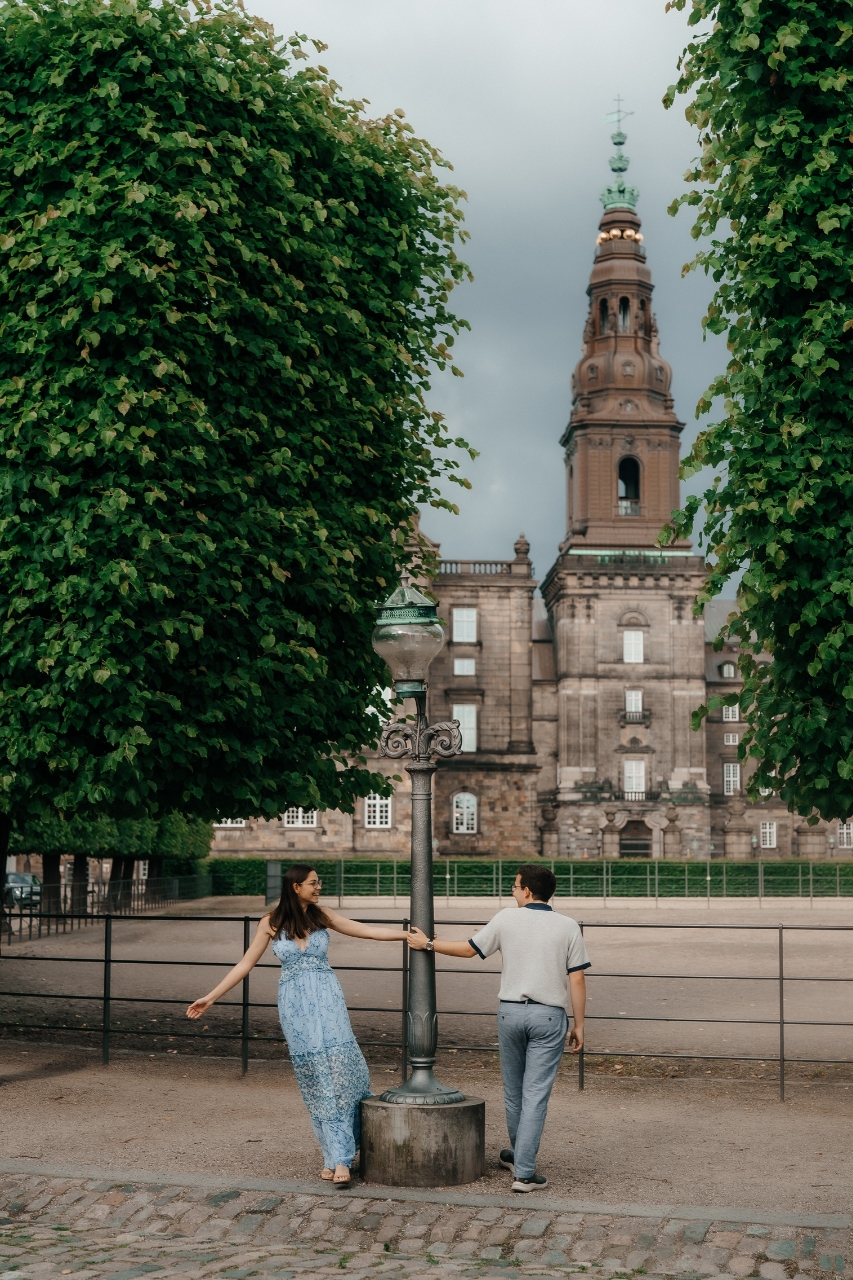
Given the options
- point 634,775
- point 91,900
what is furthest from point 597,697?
point 91,900

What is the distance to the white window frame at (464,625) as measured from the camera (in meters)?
79.6

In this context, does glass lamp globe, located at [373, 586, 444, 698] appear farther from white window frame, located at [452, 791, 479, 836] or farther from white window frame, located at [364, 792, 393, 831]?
white window frame, located at [452, 791, 479, 836]

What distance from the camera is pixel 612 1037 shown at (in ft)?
53.2

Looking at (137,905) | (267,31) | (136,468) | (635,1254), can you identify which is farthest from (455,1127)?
(137,905)

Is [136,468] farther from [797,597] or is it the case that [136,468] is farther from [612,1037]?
[612,1037]

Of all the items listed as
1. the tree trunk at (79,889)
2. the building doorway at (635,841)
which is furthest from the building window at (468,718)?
the tree trunk at (79,889)

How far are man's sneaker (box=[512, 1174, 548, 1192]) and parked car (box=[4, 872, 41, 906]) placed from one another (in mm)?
28072

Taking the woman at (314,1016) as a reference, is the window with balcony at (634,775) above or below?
above

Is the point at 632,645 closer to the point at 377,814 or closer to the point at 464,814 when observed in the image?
the point at 464,814

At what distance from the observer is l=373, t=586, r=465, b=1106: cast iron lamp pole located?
8398 millimetres

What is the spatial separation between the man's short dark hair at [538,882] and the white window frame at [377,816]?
66036 millimetres

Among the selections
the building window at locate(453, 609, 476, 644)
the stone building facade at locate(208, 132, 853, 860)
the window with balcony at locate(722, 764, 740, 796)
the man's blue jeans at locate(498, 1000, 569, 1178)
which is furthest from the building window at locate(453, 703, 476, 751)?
the man's blue jeans at locate(498, 1000, 569, 1178)

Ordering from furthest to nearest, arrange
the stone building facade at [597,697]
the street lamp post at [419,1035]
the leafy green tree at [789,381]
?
the stone building facade at [597,697] < the leafy green tree at [789,381] < the street lamp post at [419,1035]

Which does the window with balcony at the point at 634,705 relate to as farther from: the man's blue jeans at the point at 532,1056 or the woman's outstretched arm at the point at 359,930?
the man's blue jeans at the point at 532,1056
